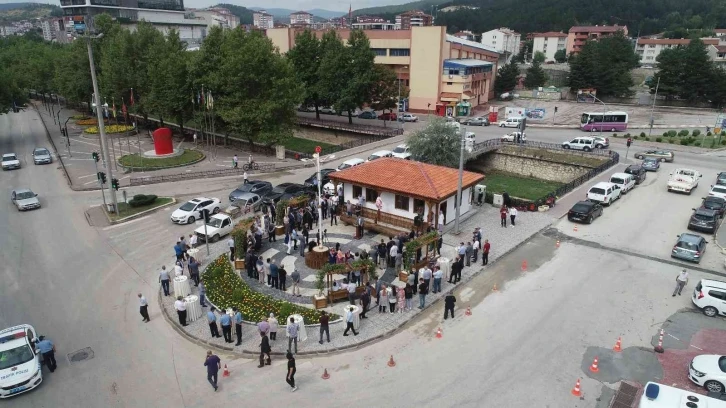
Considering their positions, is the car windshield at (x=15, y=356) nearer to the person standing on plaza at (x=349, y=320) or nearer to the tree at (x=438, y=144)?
the person standing on plaza at (x=349, y=320)

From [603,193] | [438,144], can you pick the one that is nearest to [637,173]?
[603,193]

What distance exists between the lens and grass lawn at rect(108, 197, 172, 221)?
2836 cm

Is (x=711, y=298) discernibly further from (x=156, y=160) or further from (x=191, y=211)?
(x=156, y=160)

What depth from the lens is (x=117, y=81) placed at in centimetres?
5169

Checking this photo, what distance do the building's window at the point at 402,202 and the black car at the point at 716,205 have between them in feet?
59.6

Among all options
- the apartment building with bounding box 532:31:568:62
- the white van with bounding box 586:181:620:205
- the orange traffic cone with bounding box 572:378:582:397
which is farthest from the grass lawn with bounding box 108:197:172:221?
the apartment building with bounding box 532:31:568:62

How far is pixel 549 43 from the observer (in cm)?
14788

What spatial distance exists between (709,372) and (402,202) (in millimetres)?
15051

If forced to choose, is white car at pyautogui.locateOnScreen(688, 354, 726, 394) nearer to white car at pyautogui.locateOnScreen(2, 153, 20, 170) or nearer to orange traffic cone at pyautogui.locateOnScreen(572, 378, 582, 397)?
orange traffic cone at pyautogui.locateOnScreen(572, 378, 582, 397)

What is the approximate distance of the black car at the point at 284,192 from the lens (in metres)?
30.1

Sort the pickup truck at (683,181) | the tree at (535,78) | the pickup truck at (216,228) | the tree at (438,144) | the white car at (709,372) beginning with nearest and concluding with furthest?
the white car at (709,372) < the pickup truck at (216,228) < the pickup truck at (683,181) < the tree at (438,144) < the tree at (535,78)

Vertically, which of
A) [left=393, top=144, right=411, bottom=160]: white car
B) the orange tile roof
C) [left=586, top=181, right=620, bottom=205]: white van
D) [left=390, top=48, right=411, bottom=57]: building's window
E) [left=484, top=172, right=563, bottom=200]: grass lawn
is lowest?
[left=484, top=172, right=563, bottom=200]: grass lawn

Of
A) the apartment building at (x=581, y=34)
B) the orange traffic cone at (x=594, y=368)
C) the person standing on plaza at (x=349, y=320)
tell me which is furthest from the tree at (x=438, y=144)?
the apartment building at (x=581, y=34)

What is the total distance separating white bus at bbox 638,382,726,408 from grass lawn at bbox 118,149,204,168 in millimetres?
38441
